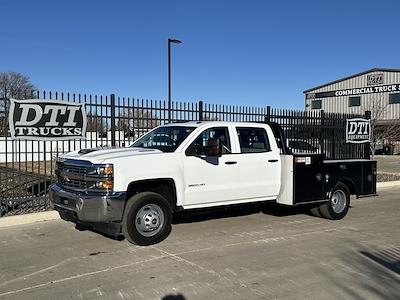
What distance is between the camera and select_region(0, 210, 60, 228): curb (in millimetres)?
9062

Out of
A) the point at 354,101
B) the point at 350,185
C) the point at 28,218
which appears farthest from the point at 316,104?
the point at 28,218

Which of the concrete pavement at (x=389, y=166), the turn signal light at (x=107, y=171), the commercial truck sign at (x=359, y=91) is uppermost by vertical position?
the commercial truck sign at (x=359, y=91)

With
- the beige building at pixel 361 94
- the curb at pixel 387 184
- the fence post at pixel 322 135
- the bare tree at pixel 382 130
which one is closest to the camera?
the fence post at pixel 322 135

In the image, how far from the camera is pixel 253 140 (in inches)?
351

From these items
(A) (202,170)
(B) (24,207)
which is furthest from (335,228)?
(B) (24,207)

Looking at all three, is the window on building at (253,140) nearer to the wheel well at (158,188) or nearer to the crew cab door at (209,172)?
the crew cab door at (209,172)

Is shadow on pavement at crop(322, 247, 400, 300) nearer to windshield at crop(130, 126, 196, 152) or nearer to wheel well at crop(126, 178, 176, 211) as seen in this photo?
wheel well at crop(126, 178, 176, 211)

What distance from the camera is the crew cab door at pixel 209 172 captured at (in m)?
7.89

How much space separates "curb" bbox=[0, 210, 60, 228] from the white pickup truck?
1.79 m

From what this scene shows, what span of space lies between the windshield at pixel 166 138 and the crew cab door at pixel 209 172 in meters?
0.26

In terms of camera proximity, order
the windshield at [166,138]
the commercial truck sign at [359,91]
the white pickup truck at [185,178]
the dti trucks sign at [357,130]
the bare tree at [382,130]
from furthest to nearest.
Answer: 1. the commercial truck sign at [359,91]
2. the bare tree at [382,130]
3. the dti trucks sign at [357,130]
4. the windshield at [166,138]
5. the white pickup truck at [185,178]

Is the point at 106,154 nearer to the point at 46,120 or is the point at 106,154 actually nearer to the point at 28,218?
the point at 28,218

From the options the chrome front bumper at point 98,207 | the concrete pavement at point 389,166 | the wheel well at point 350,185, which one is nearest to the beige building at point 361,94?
the concrete pavement at point 389,166

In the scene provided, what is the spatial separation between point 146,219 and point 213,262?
139cm
